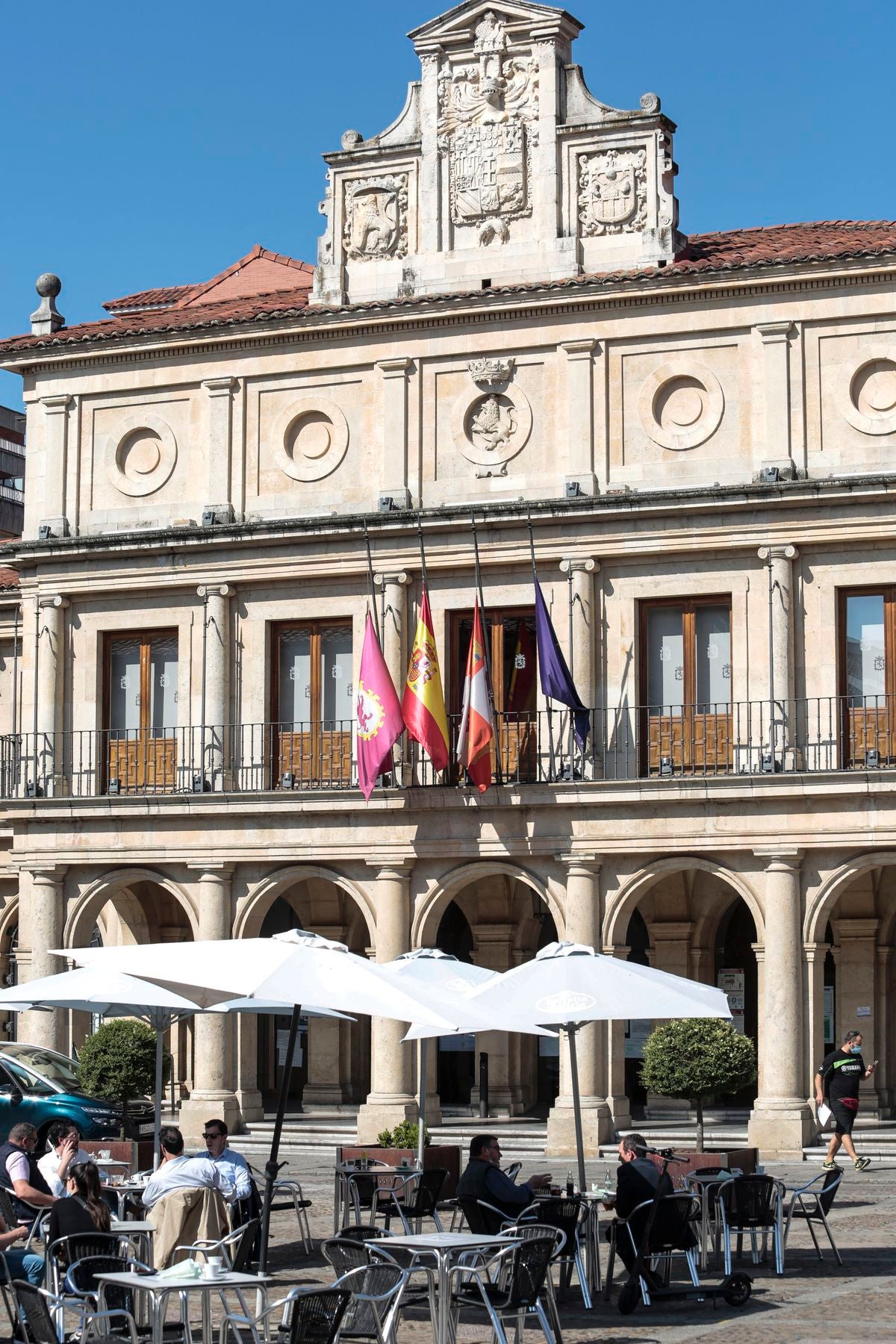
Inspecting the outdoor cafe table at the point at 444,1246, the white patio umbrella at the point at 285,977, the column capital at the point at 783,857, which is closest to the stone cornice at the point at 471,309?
the column capital at the point at 783,857

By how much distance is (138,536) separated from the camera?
3200 centimetres

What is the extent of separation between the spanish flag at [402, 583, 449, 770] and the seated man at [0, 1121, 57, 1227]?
1305 cm

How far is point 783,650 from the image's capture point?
28438 millimetres

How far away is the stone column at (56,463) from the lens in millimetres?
33062

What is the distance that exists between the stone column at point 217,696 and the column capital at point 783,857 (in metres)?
7.91

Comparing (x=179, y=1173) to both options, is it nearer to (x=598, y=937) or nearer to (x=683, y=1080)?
(x=683, y=1080)

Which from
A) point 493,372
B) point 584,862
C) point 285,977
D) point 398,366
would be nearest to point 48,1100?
point 584,862

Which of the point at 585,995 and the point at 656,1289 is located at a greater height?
the point at 585,995

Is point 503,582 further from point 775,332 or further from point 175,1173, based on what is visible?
point 175,1173

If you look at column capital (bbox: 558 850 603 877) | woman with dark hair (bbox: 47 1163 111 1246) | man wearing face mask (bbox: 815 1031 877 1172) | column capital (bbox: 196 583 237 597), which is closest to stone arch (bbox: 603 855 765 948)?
column capital (bbox: 558 850 603 877)

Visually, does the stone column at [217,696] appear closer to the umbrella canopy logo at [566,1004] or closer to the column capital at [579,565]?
the column capital at [579,565]

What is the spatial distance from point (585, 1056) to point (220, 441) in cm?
1031

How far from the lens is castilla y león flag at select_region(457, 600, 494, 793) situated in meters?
29.0

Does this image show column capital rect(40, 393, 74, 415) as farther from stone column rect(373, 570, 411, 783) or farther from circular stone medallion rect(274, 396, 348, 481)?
stone column rect(373, 570, 411, 783)
